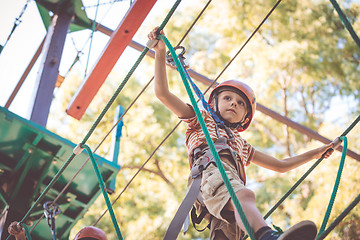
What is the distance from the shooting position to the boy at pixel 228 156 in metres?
1.65

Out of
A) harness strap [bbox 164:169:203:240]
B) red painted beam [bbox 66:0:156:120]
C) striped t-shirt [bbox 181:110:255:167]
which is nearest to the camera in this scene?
harness strap [bbox 164:169:203:240]

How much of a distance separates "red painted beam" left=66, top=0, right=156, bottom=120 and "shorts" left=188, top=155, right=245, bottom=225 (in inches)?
63.4

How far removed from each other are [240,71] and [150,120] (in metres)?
2.21

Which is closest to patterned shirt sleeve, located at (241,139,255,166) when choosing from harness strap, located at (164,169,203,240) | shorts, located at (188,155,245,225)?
shorts, located at (188,155,245,225)

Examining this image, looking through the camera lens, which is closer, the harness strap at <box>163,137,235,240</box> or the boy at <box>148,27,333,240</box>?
the boy at <box>148,27,333,240</box>

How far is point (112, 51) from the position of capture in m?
3.43

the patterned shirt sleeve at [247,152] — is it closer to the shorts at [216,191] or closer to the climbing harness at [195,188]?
the climbing harness at [195,188]

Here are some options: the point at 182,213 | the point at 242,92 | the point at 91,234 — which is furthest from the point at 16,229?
the point at 242,92

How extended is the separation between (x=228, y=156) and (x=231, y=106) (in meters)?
0.47

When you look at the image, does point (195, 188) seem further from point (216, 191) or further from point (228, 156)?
point (228, 156)

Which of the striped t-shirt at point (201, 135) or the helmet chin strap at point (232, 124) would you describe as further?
the helmet chin strap at point (232, 124)

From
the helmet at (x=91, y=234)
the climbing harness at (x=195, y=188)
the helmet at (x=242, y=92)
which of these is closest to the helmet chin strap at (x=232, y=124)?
the helmet at (x=242, y=92)

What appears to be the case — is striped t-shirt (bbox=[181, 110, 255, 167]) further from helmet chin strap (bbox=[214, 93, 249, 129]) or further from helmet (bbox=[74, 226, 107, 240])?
helmet (bbox=[74, 226, 107, 240])

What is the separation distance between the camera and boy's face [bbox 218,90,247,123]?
8.25ft
